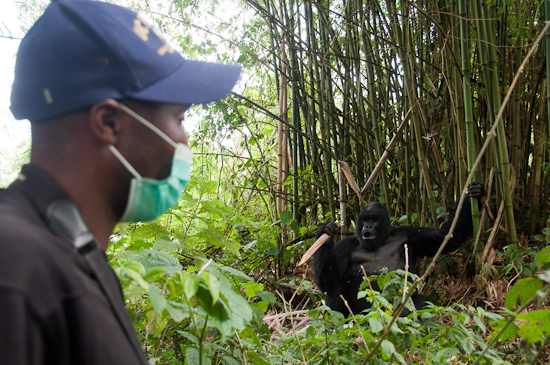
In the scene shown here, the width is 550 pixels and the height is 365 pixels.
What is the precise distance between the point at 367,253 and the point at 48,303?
2.50 m

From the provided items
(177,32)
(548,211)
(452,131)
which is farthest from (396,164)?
(177,32)

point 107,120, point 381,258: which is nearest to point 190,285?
point 107,120

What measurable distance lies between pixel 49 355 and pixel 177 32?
375 cm

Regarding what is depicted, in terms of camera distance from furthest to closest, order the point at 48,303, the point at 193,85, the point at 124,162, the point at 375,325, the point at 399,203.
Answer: the point at 399,203, the point at 375,325, the point at 193,85, the point at 124,162, the point at 48,303

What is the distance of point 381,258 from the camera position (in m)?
2.72

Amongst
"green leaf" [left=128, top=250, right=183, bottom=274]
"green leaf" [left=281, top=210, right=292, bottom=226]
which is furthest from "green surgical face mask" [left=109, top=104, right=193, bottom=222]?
"green leaf" [left=281, top=210, right=292, bottom=226]

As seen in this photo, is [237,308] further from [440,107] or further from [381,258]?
[440,107]

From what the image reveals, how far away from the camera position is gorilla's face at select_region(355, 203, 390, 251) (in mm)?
2727

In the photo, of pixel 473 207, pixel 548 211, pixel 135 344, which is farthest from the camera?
pixel 548 211

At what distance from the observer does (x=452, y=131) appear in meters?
2.84

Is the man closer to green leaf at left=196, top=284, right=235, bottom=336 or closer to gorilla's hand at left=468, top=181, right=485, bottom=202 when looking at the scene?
green leaf at left=196, top=284, right=235, bottom=336

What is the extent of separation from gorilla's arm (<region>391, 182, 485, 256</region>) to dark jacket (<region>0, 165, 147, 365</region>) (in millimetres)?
2310

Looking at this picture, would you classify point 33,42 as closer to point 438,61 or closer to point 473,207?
point 473,207

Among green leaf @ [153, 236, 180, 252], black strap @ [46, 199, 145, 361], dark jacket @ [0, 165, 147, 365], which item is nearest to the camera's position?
dark jacket @ [0, 165, 147, 365]
